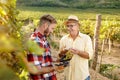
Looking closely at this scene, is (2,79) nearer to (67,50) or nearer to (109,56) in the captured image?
(67,50)

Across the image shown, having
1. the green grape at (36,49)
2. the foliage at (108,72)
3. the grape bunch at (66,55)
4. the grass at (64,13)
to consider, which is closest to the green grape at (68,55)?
the grape bunch at (66,55)

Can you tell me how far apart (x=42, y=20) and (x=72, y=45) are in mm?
875

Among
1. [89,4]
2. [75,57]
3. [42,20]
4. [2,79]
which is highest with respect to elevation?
[2,79]

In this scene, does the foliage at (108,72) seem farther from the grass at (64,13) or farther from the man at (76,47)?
the grass at (64,13)

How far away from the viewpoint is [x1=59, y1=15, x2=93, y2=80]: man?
3.08 meters

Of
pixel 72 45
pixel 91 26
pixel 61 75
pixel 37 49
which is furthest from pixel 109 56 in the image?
pixel 37 49

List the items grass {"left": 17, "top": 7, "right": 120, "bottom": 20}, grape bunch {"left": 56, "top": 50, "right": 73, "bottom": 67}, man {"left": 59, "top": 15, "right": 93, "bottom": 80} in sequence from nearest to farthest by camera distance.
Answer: grape bunch {"left": 56, "top": 50, "right": 73, "bottom": 67} → man {"left": 59, "top": 15, "right": 93, "bottom": 80} → grass {"left": 17, "top": 7, "right": 120, "bottom": 20}

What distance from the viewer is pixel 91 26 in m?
22.1

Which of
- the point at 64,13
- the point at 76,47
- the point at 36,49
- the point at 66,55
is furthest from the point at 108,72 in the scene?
the point at 64,13

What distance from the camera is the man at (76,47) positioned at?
3.08 m

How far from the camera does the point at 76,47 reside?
316 cm

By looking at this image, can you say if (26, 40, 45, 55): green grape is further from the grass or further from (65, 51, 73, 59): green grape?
the grass

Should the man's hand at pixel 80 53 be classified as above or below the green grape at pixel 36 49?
below

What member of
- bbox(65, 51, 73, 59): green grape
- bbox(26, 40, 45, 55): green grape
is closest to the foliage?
bbox(65, 51, 73, 59): green grape
